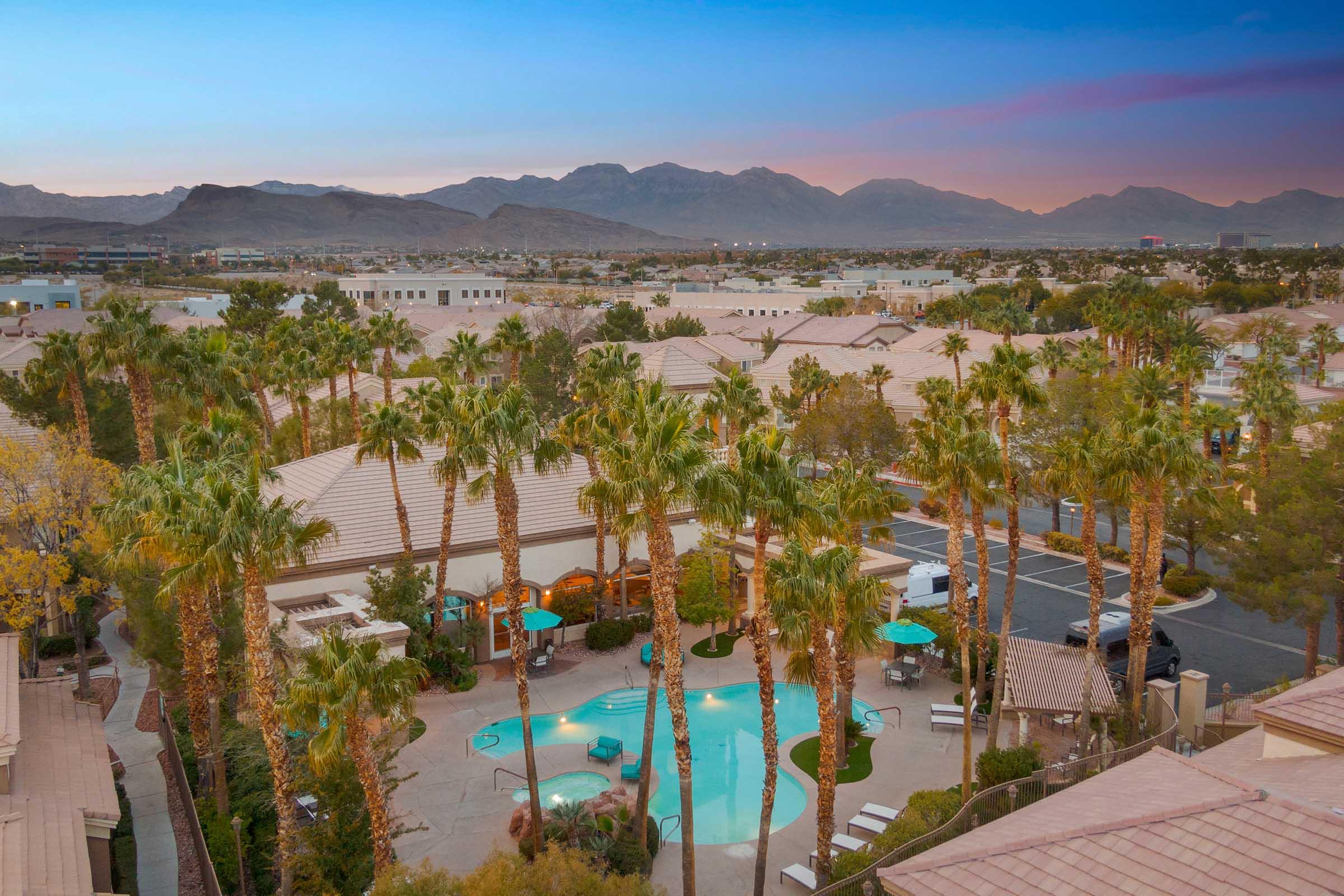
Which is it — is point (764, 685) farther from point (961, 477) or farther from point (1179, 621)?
point (1179, 621)

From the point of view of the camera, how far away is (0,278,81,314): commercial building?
98.3 meters

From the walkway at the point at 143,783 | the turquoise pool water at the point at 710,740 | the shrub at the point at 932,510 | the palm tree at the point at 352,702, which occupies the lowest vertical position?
the turquoise pool water at the point at 710,740

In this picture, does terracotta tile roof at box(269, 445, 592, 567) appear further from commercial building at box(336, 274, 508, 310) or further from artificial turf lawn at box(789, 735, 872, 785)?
commercial building at box(336, 274, 508, 310)

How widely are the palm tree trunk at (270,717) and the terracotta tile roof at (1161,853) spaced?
1095cm

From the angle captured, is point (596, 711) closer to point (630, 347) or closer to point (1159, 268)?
point (630, 347)

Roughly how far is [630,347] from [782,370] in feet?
38.4

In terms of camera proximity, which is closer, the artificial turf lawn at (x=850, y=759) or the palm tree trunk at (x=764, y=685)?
the palm tree trunk at (x=764, y=685)

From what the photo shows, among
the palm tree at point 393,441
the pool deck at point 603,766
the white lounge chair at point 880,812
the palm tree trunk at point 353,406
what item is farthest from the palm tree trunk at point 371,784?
the palm tree trunk at point 353,406

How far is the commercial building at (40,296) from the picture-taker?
98.3 meters

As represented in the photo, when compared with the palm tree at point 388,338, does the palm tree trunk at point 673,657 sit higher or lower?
lower

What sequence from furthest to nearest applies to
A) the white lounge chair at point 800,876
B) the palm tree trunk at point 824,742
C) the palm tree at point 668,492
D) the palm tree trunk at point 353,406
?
the palm tree trunk at point 353,406
the white lounge chair at point 800,876
the palm tree trunk at point 824,742
the palm tree at point 668,492

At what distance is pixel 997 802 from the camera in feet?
60.9

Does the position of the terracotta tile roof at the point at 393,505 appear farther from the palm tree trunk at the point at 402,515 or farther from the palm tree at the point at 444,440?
the palm tree at the point at 444,440

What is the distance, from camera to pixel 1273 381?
1734 inches
